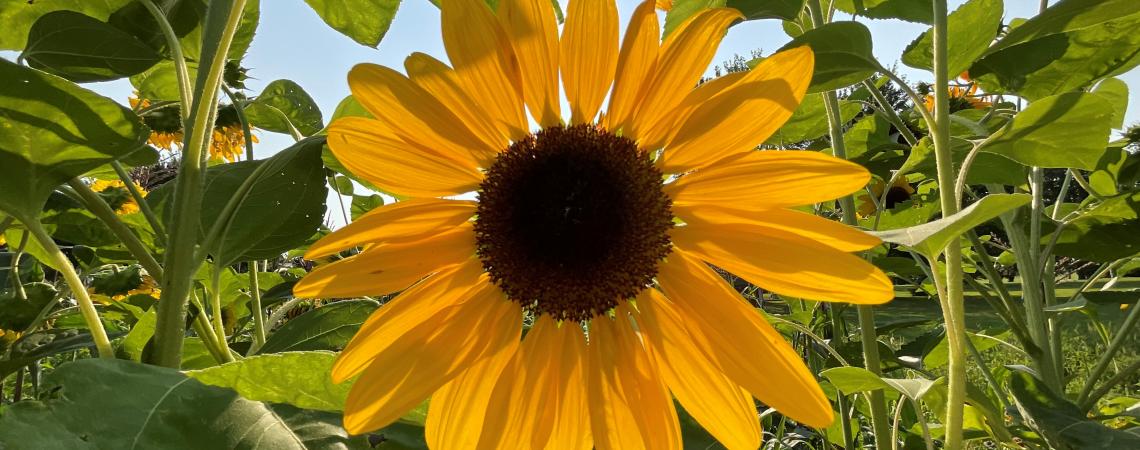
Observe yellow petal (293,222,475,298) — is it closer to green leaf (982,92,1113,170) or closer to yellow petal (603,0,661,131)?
yellow petal (603,0,661,131)

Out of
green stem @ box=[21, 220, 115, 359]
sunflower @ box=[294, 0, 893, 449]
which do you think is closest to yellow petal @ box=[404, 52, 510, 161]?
sunflower @ box=[294, 0, 893, 449]

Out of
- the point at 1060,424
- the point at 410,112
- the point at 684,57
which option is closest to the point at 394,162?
Result: the point at 410,112

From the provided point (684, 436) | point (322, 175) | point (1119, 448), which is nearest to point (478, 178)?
point (322, 175)

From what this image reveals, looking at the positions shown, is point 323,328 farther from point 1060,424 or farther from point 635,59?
point 1060,424

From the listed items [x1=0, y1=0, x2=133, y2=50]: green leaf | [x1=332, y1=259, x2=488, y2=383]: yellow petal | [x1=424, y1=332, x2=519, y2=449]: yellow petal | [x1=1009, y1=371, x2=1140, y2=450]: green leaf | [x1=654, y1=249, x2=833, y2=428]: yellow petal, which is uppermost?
[x1=0, y1=0, x2=133, y2=50]: green leaf

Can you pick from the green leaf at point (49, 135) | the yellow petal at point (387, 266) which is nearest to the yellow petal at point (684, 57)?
the yellow petal at point (387, 266)
